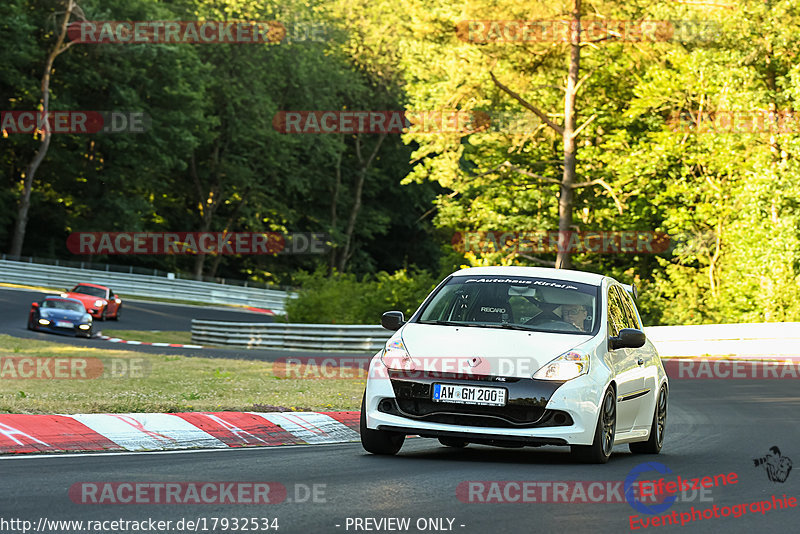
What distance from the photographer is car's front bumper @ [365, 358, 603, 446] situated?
31.4 ft

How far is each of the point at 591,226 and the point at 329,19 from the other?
37805 millimetres

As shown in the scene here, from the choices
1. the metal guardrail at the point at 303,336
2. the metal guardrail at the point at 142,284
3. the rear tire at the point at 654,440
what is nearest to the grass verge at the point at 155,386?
the rear tire at the point at 654,440

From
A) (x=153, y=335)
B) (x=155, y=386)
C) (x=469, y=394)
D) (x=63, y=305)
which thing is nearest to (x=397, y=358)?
(x=469, y=394)

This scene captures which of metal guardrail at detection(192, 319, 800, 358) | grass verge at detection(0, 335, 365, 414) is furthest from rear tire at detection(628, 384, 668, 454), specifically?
metal guardrail at detection(192, 319, 800, 358)

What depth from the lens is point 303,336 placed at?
33.0 metres

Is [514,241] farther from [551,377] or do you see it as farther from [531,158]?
[551,377]

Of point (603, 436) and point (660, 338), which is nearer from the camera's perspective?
point (603, 436)

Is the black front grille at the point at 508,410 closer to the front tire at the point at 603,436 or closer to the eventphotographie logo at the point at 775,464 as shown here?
the front tire at the point at 603,436

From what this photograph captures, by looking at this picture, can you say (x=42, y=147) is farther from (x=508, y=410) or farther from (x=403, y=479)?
(x=403, y=479)

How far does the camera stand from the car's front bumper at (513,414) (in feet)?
31.4

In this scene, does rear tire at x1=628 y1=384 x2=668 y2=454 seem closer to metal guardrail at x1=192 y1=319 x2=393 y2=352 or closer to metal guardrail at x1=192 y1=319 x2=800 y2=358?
metal guardrail at x1=192 y1=319 x2=800 y2=358

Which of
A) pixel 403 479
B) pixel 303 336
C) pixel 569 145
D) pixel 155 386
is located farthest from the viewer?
pixel 569 145

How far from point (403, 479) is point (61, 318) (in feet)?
92.5

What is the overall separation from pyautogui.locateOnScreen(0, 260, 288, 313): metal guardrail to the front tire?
148 feet
